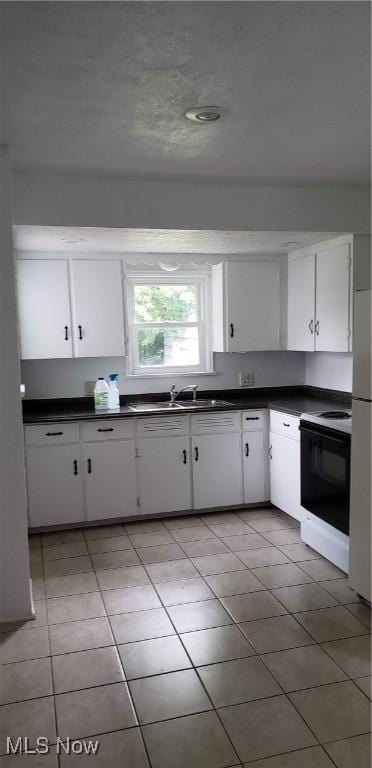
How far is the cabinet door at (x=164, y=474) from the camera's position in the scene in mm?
4305

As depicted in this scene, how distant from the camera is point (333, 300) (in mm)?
4070

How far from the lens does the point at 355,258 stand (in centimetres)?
384

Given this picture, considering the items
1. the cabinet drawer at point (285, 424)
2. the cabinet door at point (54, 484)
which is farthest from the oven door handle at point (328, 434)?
the cabinet door at point (54, 484)

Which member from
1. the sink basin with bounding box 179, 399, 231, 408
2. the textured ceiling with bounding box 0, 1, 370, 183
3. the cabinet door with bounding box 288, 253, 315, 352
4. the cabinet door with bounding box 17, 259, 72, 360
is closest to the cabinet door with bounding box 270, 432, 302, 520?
the sink basin with bounding box 179, 399, 231, 408

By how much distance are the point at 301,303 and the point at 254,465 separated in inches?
52.8

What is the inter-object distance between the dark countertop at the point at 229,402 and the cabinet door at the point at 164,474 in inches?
9.6

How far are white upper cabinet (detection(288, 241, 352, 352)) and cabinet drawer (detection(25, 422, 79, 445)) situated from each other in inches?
75.0

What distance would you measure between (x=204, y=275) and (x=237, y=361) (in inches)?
31.9

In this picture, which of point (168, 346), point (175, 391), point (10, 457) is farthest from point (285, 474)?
point (10, 457)

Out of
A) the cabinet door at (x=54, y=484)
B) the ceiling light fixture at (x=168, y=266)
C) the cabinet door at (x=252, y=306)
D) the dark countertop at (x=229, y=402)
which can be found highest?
the ceiling light fixture at (x=168, y=266)

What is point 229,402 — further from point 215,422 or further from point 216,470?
point 216,470

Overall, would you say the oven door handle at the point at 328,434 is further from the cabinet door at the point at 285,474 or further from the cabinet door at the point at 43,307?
the cabinet door at the point at 43,307

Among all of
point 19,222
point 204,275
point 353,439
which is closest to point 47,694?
point 353,439

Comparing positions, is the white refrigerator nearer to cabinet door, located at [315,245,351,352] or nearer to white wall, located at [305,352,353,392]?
cabinet door, located at [315,245,351,352]
